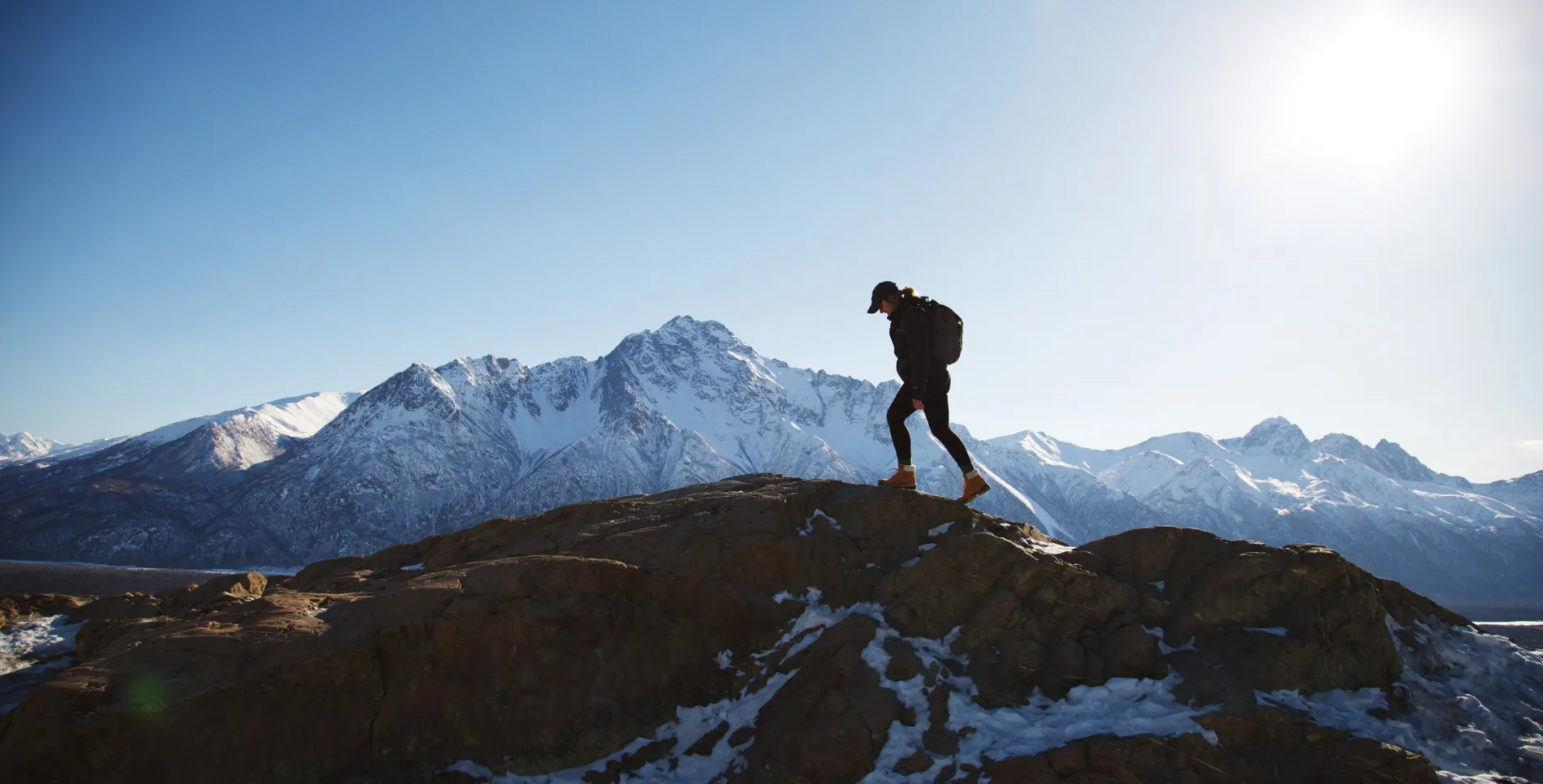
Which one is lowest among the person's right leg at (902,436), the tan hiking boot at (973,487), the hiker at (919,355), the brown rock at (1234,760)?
the brown rock at (1234,760)

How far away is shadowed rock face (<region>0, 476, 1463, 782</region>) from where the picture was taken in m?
8.41

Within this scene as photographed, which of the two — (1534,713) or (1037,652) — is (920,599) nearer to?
(1037,652)

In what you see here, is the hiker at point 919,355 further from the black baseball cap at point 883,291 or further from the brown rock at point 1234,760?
Answer: the brown rock at point 1234,760

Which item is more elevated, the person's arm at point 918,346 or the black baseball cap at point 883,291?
the black baseball cap at point 883,291

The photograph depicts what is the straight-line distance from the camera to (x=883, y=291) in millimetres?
13055

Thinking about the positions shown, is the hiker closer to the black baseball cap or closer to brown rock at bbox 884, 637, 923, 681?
the black baseball cap

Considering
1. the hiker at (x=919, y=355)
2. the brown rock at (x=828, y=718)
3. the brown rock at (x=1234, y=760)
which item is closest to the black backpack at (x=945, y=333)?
the hiker at (x=919, y=355)

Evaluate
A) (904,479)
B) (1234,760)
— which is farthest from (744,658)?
(1234,760)

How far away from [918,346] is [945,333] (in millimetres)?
509

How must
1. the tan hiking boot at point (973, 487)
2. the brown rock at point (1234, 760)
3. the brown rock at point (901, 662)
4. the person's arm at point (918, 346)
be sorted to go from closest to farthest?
the brown rock at point (1234, 760) → the brown rock at point (901, 662) → the person's arm at point (918, 346) → the tan hiking boot at point (973, 487)

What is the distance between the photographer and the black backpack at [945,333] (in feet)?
42.1

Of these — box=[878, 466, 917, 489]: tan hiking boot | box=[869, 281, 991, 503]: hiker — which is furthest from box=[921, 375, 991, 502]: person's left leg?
box=[878, 466, 917, 489]: tan hiking boot

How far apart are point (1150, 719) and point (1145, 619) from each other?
208 cm

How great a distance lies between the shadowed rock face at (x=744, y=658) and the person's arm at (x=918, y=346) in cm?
237
